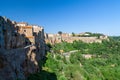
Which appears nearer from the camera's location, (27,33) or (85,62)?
(27,33)

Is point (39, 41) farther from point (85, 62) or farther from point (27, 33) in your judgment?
point (85, 62)

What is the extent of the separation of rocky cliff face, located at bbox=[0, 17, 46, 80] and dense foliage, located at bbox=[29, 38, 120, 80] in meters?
2.37

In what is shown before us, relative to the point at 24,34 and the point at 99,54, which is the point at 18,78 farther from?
the point at 99,54

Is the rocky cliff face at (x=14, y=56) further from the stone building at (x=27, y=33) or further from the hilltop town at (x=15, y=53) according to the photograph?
the stone building at (x=27, y=33)

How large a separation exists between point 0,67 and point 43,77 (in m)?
13.0

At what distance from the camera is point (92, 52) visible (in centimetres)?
8656

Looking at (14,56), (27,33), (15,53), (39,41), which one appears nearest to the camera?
(14,56)

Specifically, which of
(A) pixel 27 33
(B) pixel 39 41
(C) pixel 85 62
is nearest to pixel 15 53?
(A) pixel 27 33

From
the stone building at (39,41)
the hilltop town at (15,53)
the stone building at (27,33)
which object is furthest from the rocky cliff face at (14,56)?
the stone building at (39,41)

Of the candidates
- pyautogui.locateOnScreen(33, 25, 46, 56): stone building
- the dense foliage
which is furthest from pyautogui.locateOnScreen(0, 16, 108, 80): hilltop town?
pyautogui.locateOnScreen(33, 25, 46, 56): stone building

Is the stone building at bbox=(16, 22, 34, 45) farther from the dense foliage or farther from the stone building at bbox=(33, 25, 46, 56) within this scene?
the dense foliage

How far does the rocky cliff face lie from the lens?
19.9m

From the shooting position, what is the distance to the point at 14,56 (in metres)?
23.1

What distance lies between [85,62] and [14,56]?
145ft
